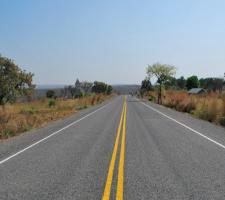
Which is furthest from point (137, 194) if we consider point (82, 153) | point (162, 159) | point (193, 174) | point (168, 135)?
point (168, 135)

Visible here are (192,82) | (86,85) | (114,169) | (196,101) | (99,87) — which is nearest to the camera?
(114,169)

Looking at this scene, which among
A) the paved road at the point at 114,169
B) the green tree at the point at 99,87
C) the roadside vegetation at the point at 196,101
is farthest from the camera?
the green tree at the point at 99,87

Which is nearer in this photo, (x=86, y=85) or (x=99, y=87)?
(x=99, y=87)

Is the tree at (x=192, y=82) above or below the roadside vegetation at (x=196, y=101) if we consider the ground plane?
above

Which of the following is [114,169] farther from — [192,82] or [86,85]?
[86,85]

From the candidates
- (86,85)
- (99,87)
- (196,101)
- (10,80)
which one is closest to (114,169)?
(196,101)

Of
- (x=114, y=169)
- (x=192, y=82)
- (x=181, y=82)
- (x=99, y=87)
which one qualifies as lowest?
(x=114, y=169)

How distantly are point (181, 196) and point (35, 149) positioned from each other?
719 centimetres

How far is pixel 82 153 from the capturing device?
449 inches

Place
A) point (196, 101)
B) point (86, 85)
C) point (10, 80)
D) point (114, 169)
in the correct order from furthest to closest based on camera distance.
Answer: point (86, 85) → point (10, 80) → point (196, 101) → point (114, 169)

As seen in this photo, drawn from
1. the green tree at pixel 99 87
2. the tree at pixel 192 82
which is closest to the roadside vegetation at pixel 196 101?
the tree at pixel 192 82

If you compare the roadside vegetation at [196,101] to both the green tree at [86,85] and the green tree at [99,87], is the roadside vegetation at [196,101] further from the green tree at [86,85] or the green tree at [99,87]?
the green tree at [86,85]

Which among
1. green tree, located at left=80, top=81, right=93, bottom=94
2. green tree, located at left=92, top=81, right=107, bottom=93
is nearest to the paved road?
green tree, located at left=92, top=81, right=107, bottom=93

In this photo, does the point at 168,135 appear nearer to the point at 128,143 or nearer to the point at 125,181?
the point at 128,143
